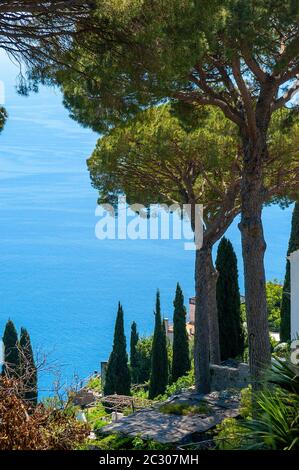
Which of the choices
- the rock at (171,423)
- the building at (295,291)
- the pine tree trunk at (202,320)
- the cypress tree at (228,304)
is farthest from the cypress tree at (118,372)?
the rock at (171,423)

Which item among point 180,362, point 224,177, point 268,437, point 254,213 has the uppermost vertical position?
point 224,177

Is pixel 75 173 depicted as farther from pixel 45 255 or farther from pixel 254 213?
pixel 254 213

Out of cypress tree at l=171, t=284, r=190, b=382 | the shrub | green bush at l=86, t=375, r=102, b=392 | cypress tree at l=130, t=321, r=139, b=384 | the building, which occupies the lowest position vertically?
green bush at l=86, t=375, r=102, b=392

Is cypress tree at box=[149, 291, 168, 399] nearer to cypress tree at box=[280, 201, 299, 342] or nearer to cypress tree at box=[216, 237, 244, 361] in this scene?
cypress tree at box=[216, 237, 244, 361]

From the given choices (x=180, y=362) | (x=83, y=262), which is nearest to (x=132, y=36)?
(x=180, y=362)

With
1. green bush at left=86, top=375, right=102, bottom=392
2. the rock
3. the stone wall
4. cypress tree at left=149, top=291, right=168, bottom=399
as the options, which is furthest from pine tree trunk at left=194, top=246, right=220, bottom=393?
green bush at left=86, top=375, right=102, bottom=392

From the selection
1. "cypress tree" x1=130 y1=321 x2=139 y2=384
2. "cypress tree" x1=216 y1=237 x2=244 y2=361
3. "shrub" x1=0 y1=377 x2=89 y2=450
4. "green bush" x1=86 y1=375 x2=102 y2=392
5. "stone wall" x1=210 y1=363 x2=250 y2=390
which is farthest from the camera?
"green bush" x1=86 y1=375 x2=102 y2=392

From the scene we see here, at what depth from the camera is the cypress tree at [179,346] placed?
23.5 meters

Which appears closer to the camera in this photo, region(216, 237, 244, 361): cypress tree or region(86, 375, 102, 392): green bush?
region(216, 237, 244, 361): cypress tree

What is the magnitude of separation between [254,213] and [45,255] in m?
38.6

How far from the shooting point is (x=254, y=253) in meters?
10.3

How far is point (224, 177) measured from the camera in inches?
613

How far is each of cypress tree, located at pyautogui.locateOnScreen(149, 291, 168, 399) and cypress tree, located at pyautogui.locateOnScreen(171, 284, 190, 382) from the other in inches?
14.9

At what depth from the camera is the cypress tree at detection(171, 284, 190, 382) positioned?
23547mm
